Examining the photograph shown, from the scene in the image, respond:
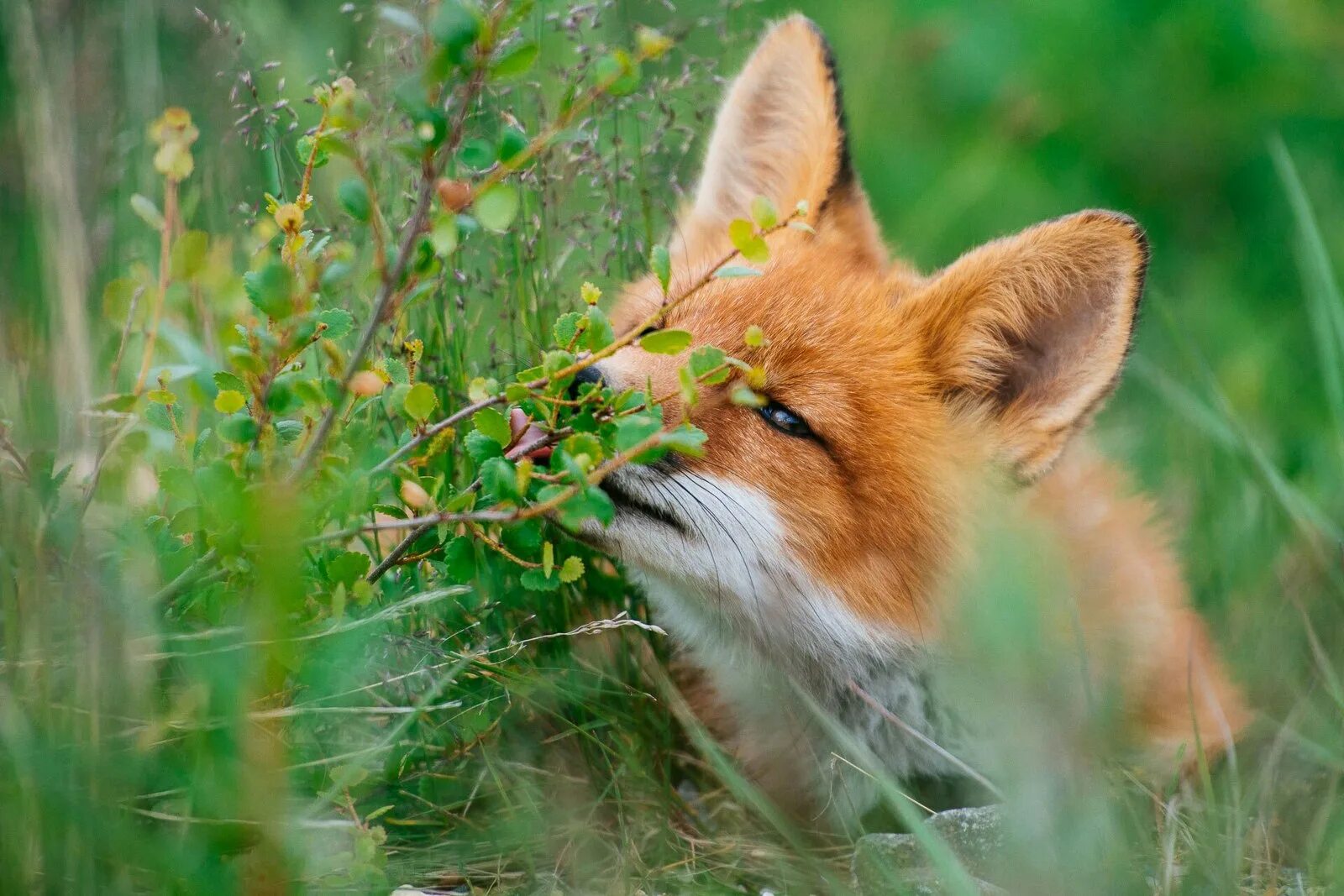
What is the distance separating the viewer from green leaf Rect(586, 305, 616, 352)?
2.03m

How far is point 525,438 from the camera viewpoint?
2373 mm

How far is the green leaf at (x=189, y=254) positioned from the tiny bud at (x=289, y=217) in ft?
0.40

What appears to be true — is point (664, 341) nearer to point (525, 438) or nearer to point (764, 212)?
point (764, 212)

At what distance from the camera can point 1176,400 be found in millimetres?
3426

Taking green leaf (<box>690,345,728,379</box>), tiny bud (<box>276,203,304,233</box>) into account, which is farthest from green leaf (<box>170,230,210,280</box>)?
green leaf (<box>690,345,728,379</box>)

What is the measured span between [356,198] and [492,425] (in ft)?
1.49

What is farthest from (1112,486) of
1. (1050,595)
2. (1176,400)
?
(1050,595)

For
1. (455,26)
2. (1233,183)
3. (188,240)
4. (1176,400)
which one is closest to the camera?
(455,26)

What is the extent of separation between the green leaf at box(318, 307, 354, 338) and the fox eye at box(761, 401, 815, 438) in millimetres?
934

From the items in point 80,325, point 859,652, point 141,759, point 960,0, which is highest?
point 960,0

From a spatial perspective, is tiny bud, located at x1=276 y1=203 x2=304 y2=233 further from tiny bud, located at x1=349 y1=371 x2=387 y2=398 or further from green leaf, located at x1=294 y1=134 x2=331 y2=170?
tiny bud, located at x1=349 y1=371 x2=387 y2=398

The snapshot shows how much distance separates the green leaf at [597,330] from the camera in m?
2.03

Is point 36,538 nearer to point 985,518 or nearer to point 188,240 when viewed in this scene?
point 188,240

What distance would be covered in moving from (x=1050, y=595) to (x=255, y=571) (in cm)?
131
